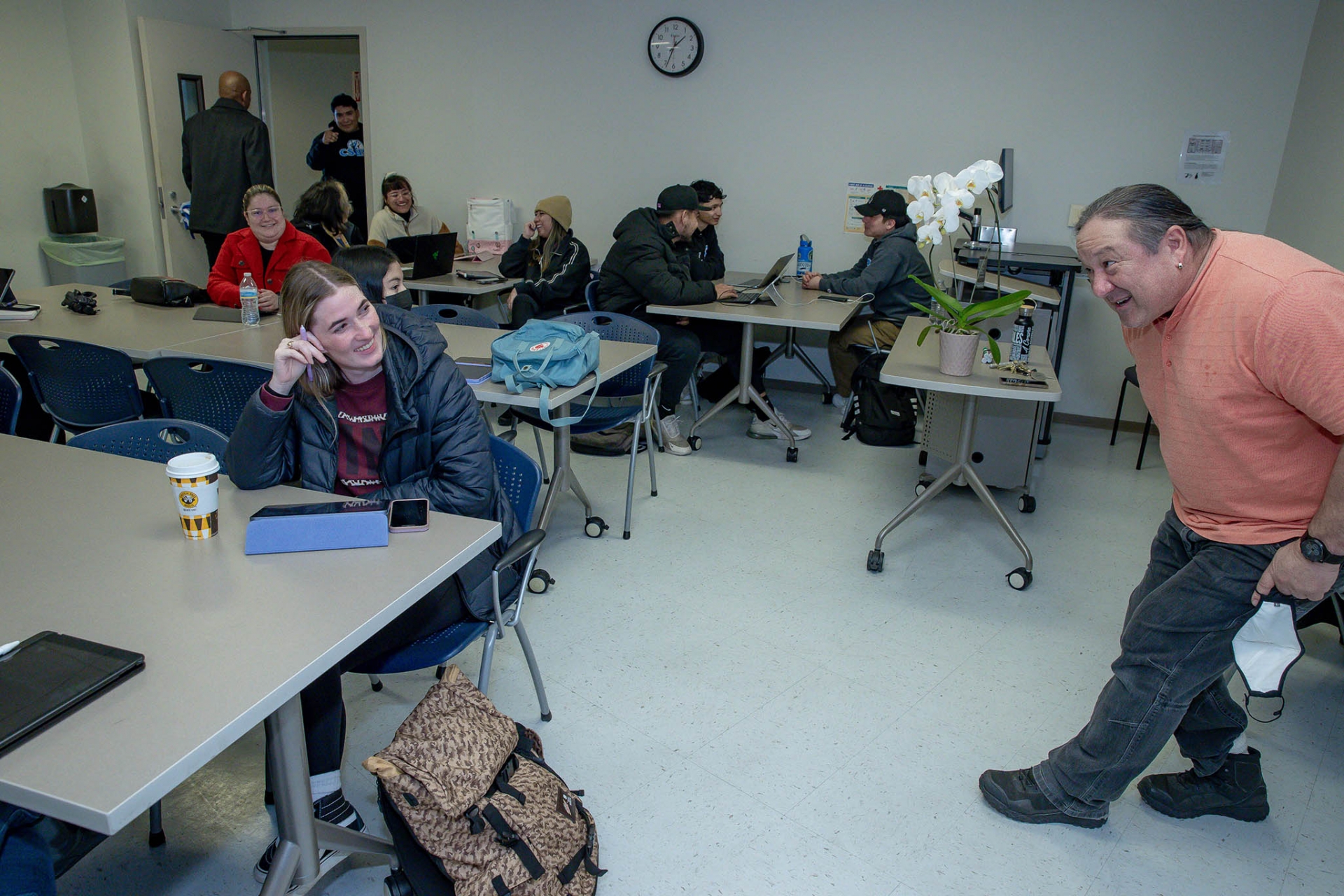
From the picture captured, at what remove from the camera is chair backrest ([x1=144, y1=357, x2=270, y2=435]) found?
251cm

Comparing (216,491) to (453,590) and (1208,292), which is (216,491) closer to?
(453,590)

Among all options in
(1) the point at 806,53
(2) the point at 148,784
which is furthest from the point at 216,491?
Result: (1) the point at 806,53

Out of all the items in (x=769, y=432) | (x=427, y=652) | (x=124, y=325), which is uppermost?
(x=124, y=325)

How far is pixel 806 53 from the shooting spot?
5113mm

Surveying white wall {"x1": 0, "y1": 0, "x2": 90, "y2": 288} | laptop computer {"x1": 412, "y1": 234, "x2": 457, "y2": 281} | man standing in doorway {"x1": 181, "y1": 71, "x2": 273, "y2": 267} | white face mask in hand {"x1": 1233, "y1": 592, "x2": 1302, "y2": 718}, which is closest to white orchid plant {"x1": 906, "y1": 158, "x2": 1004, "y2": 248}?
white face mask in hand {"x1": 1233, "y1": 592, "x2": 1302, "y2": 718}

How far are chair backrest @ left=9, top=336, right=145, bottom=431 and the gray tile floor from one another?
1325 millimetres

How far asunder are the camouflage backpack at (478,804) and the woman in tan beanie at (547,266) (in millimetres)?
3213

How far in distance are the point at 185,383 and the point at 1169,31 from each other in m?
4.80

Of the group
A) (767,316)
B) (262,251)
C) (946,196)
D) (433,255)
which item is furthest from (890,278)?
(262,251)

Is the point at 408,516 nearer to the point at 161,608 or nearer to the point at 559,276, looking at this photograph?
the point at 161,608

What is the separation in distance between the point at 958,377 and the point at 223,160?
15.9ft

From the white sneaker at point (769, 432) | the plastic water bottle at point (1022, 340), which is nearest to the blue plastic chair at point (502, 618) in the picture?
the plastic water bottle at point (1022, 340)

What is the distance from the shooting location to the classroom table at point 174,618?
991 mm

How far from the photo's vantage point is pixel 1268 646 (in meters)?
1.62
